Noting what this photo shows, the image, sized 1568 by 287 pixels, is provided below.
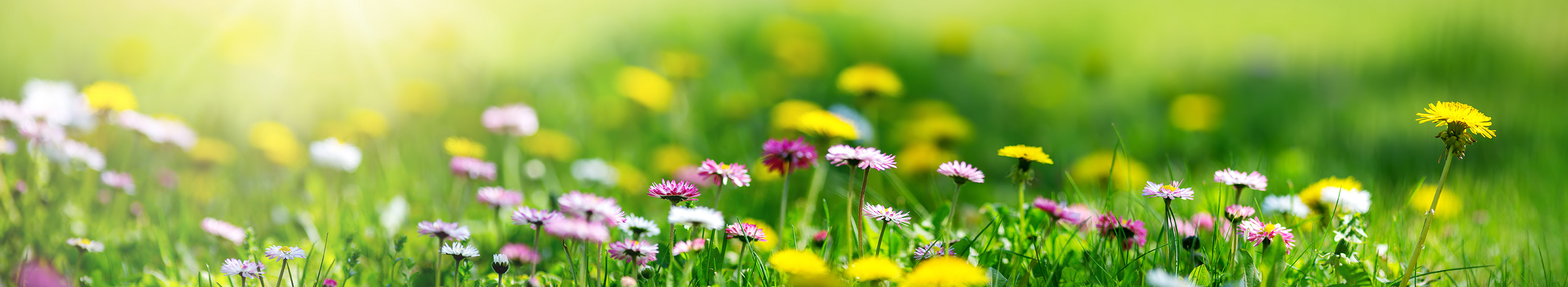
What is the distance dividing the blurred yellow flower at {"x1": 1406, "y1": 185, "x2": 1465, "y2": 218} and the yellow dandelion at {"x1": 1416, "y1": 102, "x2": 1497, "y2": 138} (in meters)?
0.88

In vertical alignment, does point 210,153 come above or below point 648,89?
below

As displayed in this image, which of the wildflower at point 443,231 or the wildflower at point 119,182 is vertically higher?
the wildflower at point 119,182

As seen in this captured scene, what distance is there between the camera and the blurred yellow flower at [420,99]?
329 cm

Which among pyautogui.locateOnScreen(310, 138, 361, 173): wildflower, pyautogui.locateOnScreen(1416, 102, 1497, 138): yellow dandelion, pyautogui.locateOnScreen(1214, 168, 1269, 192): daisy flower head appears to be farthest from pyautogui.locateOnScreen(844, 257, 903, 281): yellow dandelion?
pyautogui.locateOnScreen(310, 138, 361, 173): wildflower

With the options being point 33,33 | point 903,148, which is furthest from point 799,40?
point 33,33

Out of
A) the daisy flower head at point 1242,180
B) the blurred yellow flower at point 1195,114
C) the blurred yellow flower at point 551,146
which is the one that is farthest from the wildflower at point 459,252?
the blurred yellow flower at point 1195,114

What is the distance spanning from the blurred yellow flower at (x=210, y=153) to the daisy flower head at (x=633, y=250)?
1.65m

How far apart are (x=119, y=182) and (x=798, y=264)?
5.27 feet

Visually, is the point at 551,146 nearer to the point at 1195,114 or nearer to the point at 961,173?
the point at 961,173

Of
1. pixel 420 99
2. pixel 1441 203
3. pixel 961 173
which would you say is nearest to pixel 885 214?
pixel 961 173

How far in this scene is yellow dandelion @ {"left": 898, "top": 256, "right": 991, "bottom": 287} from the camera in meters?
1.09

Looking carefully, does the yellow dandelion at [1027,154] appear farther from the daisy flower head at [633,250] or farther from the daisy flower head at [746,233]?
the daisy flower head at [633,250]

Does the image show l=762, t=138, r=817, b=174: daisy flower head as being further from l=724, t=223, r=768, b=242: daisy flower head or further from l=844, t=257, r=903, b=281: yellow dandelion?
l=844, t=257, r=903, b=281: yellow dandelion

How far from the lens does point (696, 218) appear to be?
1.24 m
